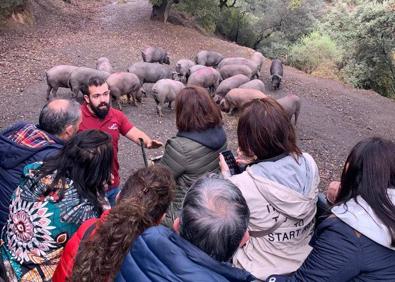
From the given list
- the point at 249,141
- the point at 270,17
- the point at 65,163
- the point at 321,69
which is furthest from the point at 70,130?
the point at 270,17

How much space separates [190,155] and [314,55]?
59.9 feet

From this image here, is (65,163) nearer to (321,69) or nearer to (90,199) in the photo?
(90,199)

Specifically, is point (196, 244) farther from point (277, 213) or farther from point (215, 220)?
point (277, 213)

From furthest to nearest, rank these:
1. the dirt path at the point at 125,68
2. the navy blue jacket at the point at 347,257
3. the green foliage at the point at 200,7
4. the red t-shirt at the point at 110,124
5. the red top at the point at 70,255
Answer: the green foliage at the point at 200,7 < the dirt path at the point at 125,68 < the red t-shirt at the point at 110,124 < the red top at the point at 70,255 < the navy blue jacket at the point at 347,257

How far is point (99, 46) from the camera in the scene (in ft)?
49.1

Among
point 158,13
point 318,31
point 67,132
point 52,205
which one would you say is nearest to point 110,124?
point 67,132

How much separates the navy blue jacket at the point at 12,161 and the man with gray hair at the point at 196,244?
1.33 metres

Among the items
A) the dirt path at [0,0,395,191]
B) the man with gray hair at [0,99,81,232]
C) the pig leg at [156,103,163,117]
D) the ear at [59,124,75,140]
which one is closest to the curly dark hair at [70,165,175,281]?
the man with gray hair at [0,99,81,232]

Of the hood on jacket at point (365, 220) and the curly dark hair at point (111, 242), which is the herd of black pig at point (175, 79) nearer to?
the curly dark hair at point (111, 242)

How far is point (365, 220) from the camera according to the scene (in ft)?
7.21

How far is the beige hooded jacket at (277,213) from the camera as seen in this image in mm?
2590

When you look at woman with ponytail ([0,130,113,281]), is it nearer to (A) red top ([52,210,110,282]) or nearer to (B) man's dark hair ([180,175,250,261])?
(A) red top ([52,210,110,282])

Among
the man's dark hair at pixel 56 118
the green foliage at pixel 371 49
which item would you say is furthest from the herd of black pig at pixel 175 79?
the man's dark hair at pixel 56 118

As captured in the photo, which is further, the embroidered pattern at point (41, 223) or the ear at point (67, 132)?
the ear at point (67, 132)
